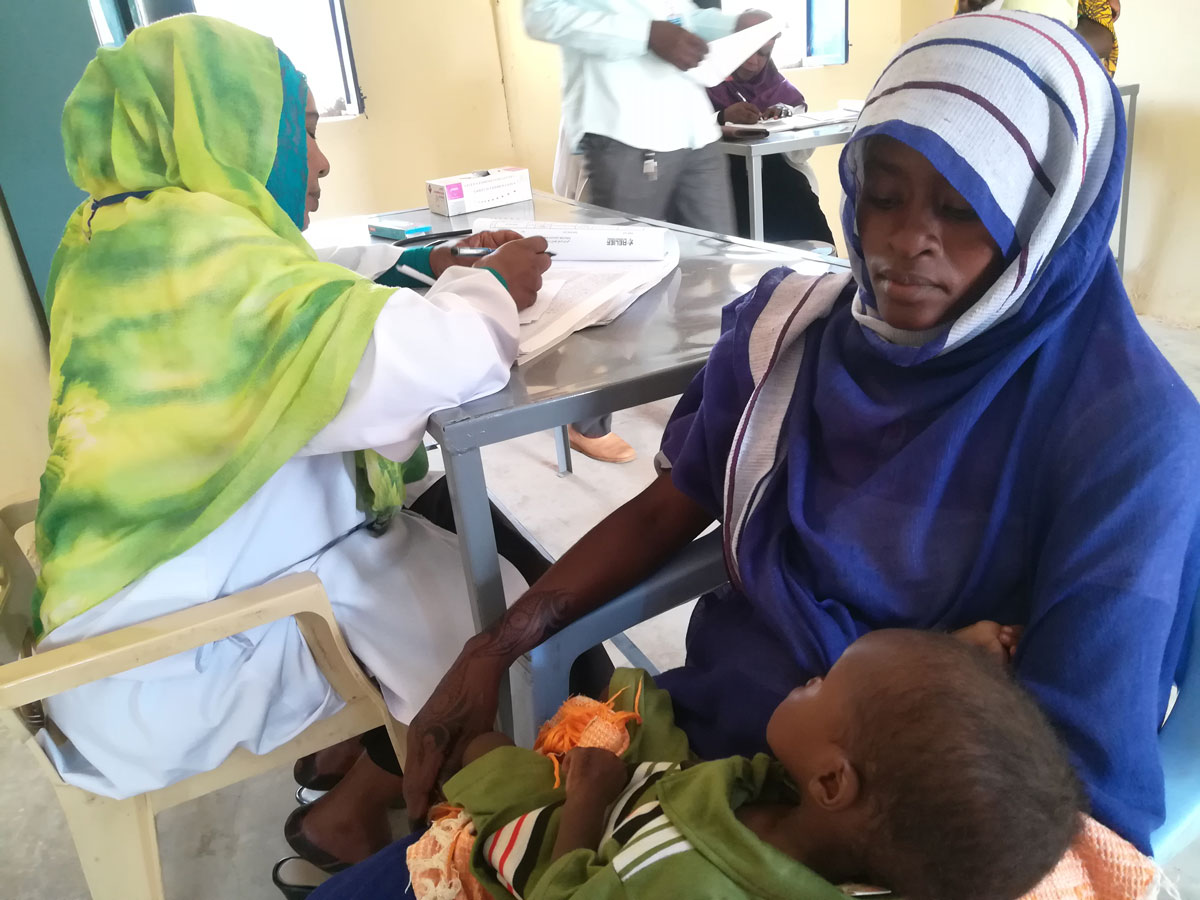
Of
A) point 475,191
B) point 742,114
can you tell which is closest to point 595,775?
point 475,191

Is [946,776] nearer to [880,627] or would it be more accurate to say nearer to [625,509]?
[880,627]

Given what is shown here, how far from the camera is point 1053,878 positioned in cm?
62

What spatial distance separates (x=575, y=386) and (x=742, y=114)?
2.49 m

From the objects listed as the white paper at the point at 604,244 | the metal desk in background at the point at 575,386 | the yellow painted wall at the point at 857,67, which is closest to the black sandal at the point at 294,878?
the metal desk in background at the point at 575,386

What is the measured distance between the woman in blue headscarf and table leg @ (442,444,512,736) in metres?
0.07

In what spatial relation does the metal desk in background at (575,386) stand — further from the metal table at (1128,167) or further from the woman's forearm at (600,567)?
the metal table at (1128,167)

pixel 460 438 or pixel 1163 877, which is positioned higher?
pixel 460 438

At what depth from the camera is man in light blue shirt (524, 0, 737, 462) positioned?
229cm

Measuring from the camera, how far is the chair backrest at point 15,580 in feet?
3.73

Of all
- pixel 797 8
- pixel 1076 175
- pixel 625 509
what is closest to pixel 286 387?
pixel 625 509

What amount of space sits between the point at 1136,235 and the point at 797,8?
6.90 ft

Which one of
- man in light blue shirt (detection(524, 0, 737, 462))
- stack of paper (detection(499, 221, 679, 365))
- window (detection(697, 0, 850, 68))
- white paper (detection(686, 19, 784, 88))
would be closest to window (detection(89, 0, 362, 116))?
man in light blue shirt (detection(524, 0, 737, 462))

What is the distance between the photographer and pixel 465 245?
4.70ft

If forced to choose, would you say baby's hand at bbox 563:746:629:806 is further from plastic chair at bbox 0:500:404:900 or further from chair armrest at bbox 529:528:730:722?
plastic chair at bbox 0:500:404:900
